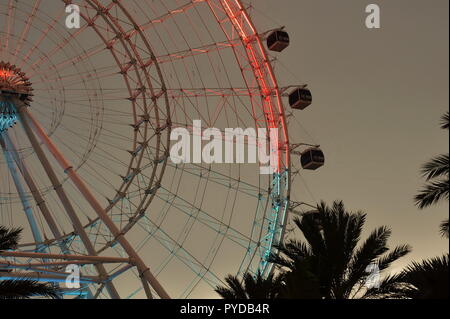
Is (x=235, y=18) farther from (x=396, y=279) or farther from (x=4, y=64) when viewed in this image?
(x=396, y=279)

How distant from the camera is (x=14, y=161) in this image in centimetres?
3167

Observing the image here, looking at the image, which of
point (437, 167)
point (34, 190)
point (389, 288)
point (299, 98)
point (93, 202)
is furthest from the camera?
point (299, 98)

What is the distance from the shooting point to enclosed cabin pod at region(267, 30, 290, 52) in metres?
37.2

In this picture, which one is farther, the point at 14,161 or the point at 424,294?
the point at 14,161

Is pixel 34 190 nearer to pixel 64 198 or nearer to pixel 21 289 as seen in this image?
pixel 64 198

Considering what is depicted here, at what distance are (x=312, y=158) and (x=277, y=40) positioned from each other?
19.4 feet

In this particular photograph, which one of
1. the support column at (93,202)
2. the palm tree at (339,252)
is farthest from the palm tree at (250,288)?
the support column at (93,202)

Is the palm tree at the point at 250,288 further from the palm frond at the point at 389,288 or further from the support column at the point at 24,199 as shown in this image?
the support column at the point at 24,199

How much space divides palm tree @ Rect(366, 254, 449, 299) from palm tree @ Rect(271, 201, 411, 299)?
2.01ft

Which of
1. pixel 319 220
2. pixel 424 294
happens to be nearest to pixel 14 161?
pixel 319 220

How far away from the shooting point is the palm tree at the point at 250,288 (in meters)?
19.6

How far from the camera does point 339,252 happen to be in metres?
20.5

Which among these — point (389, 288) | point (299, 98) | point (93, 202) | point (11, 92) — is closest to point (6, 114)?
point (11, 92)
